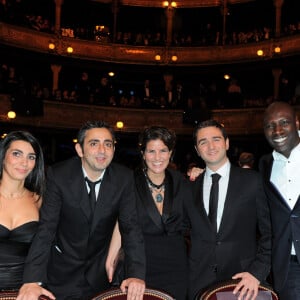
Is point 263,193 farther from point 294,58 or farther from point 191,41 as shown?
point 191,41

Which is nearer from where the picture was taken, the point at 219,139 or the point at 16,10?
the point at 219,139

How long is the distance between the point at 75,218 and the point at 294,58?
21249 mm

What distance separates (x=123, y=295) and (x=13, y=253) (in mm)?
1177

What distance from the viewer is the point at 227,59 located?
2516 centimetres

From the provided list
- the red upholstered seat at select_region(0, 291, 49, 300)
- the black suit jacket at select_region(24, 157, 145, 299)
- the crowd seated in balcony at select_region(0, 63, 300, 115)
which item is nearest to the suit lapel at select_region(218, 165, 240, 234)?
the black suit jacket at select_region(24, 157, 145, 299)

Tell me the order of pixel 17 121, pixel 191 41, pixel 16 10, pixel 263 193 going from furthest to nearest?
pixel 191 41
pixel 16 10
pixel 17 121
pixel 263 193

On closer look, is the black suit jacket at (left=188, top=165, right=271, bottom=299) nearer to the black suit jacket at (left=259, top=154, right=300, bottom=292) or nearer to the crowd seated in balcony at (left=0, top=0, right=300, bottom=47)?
the black suit jacket at (left=259, top=154, right=300, bottom=292)

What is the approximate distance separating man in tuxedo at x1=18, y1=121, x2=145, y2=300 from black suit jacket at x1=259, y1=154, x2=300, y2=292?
1.16 m

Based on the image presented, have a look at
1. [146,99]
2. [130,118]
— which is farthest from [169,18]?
[130,118]

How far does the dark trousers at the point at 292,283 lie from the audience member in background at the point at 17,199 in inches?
87.6

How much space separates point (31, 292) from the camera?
306cm

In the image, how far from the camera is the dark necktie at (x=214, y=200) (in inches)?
158

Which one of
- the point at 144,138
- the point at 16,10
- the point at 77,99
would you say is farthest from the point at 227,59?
the point at 144,138

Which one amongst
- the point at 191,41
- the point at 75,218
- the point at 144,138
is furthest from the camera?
the point at 191,41
